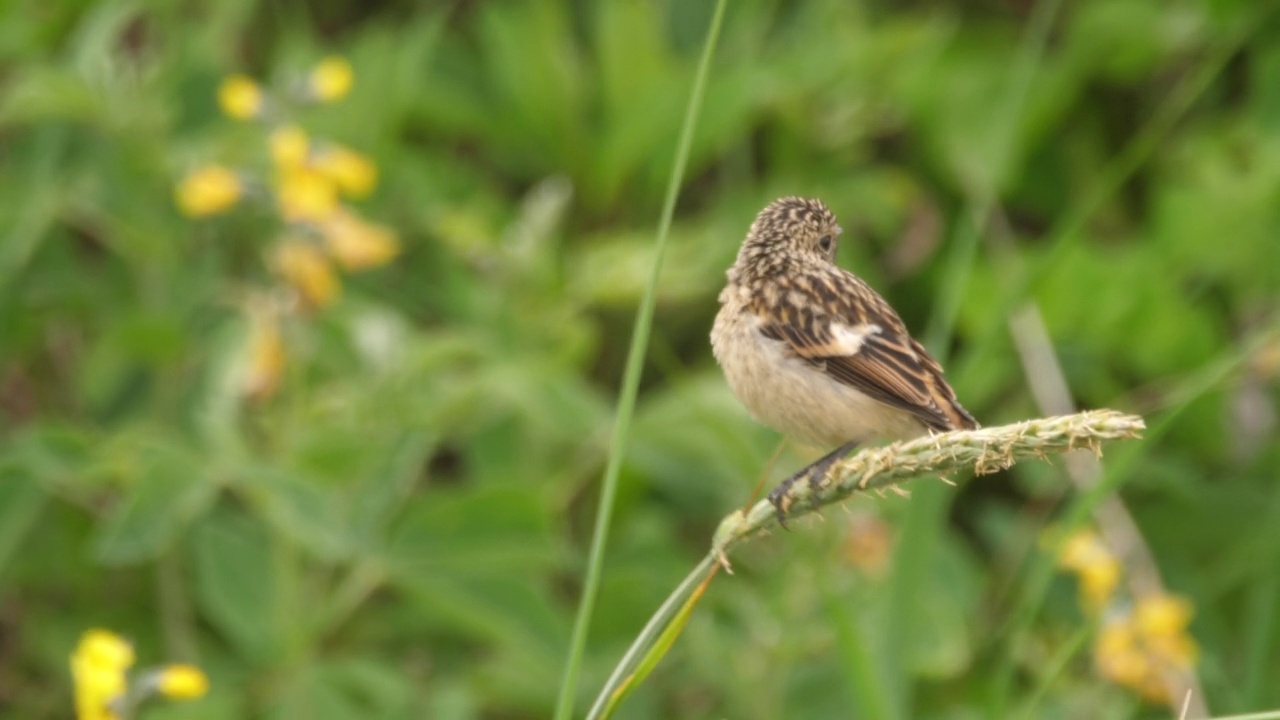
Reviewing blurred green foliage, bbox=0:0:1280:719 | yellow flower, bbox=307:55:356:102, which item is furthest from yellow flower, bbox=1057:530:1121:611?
yellow flower, bbox=307:55:356:102

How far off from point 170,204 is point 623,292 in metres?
1.05

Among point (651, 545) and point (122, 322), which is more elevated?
point (122, 322)

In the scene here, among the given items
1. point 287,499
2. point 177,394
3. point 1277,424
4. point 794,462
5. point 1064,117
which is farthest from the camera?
point 1064,117

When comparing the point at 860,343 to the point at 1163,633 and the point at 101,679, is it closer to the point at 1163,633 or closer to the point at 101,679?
the point at 101,679

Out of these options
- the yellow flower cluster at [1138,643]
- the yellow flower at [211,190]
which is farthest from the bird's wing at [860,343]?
the yellow flower at [211,190]

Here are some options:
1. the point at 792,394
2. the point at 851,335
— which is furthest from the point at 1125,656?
the point at 792,394

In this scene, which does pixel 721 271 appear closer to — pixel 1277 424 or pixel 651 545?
pixel 651 545

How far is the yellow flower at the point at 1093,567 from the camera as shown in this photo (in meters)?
3.72

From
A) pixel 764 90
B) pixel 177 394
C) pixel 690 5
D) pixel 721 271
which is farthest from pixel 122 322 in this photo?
pixel 690 5

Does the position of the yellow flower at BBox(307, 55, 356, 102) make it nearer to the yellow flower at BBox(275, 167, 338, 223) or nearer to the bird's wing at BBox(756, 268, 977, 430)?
the yellow flower at BBox(275, 167, 338, 223)

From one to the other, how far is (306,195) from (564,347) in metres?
0.68

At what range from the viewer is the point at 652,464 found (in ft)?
13.6

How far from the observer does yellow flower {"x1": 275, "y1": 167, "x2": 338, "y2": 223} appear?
371 cm

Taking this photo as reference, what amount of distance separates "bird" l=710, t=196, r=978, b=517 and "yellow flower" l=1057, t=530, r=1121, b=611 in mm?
1555
